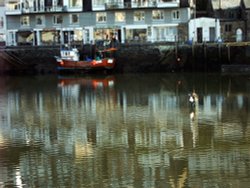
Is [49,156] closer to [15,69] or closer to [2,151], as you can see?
[2,151]

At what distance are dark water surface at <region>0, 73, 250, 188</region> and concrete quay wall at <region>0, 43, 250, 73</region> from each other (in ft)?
48.2

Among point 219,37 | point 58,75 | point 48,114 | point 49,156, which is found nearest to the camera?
point 49,156

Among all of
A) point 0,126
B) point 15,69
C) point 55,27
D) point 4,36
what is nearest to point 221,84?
point 0,126

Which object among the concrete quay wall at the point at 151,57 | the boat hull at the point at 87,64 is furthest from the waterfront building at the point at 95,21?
the concrete quay wall at the point at 151,57

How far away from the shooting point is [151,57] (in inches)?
2382

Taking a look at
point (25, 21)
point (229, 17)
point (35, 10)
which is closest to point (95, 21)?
point (35, 10)

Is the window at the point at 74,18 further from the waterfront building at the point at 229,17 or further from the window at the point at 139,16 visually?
the waterfront building at the point at 229,17

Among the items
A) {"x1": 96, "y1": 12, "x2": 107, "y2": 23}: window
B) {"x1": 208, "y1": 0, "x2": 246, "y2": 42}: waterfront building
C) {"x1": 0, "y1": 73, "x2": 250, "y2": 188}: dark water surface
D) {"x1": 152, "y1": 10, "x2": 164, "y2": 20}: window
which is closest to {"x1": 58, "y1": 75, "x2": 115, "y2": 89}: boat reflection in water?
{"x1": 0, "y1": 73, "x2": 250, "y2": 188}: dark water surface

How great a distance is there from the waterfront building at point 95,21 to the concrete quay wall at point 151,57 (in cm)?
593

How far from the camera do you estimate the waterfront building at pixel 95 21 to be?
224ft

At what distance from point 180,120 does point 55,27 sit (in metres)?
44.5

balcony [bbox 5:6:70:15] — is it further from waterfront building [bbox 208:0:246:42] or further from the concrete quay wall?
waterfront building [bbox 208:0:246:42]

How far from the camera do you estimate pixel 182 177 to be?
1781 centimetres

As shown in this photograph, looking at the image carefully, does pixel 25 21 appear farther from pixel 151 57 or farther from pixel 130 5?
pixel 151 57
